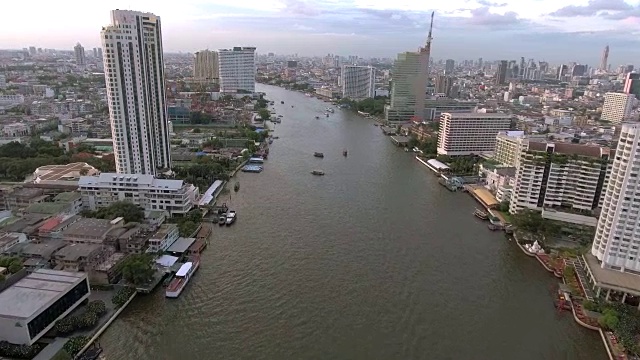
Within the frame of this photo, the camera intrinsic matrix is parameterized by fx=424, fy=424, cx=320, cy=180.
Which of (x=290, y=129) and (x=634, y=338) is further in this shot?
(x=290, y=129)

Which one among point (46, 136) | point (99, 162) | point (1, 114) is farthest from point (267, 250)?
point (1, 114)

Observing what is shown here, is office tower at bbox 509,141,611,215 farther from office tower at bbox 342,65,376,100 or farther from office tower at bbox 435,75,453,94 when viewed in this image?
office tower at bbox 435,75,453,94

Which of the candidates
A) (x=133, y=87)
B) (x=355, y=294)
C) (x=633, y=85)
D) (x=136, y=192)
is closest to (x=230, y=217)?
(x=136, y=192)

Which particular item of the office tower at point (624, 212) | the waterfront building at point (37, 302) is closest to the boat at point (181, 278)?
the waterfront building at point (37, 302)

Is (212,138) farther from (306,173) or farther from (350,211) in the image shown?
(350,211)

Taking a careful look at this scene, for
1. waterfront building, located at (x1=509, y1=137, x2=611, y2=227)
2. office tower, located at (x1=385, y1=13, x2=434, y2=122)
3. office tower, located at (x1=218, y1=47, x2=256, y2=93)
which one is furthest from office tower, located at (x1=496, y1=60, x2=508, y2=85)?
waterfront building, located at (x1=509, y1=137, x2=611, y2=227)

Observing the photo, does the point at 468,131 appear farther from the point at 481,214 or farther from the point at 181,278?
the point at 181,278
